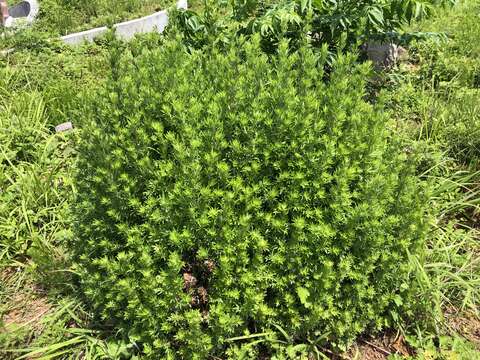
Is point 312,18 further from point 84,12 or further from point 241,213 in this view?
point 84,12

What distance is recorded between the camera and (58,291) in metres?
3.10

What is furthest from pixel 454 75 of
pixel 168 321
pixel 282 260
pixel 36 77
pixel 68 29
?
pixel 68 29

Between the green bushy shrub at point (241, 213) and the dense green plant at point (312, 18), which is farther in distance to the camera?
the dense green plant at point (312, 18)

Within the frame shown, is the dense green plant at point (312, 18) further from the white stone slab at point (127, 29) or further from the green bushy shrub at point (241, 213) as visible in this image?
the white stone slab at point (127, 29)

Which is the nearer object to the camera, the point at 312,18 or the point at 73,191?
the point at 73,191

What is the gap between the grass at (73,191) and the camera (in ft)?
9.21

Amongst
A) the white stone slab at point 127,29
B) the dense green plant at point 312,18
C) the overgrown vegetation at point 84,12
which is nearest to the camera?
the dense green plant at point 312,18

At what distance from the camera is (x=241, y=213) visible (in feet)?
7.76

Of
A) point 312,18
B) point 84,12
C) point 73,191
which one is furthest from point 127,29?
point 73,191

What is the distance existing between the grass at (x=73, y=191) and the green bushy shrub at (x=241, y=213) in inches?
10.1

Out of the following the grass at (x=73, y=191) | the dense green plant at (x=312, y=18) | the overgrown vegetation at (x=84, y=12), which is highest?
the dense green plant at (x=312, y=18)

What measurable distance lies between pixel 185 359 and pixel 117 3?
7.74 meters

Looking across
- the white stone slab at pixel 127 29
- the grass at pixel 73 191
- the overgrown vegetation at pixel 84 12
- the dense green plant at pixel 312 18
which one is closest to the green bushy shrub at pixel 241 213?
the grass at pixel 73 191

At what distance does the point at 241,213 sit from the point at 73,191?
1.69 meters
